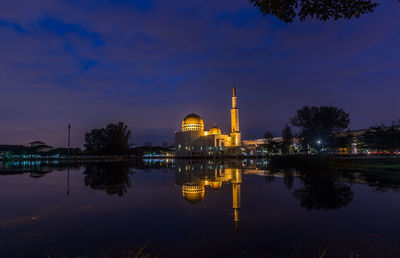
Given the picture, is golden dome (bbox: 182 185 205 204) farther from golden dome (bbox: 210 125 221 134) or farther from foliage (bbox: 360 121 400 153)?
golden dome (bbox: 210 125 221 134)

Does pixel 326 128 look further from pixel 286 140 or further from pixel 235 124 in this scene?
pixel 235 124

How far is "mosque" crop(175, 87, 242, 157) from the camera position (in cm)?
8556

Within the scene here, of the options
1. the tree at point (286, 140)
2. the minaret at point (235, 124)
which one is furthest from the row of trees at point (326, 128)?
the minaret at point (235, 124)

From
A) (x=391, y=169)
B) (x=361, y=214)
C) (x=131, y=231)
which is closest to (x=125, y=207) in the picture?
(x=131, y=231)

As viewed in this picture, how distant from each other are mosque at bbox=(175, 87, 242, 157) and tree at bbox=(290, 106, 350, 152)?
32.0m

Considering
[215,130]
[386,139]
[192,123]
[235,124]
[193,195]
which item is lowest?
[193,195]

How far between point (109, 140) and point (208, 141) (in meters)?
32.0

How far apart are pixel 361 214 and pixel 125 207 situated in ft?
30.4

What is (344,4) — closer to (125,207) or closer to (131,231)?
(131,231)

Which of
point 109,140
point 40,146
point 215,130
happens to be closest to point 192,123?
point 215,130

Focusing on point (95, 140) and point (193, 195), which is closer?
point (193, 195)

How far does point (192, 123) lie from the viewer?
92.6m

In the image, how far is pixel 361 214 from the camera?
994 cm

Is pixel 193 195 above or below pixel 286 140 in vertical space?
below
